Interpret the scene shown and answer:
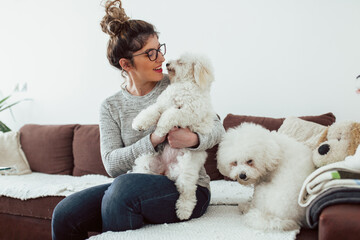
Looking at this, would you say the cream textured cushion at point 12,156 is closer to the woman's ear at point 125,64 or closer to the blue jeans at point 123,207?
the blue jeans at point 123,207

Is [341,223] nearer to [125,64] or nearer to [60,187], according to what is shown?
[125,64]

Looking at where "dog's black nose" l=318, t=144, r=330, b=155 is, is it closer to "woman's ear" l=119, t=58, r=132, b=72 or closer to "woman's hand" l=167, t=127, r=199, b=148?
"woman's hand" l=167, t=127, r=199, b=148

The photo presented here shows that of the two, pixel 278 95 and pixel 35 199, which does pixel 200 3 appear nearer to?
pixel 278 95

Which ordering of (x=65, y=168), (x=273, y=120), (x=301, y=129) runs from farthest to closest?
(x=65, y=168)
(x=273, y=120)
(x=301, y=129)

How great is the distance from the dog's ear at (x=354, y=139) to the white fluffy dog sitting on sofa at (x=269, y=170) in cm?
15

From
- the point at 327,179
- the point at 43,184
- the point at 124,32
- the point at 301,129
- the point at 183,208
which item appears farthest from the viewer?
the point at 43,184

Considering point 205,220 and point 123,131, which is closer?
point 205,220

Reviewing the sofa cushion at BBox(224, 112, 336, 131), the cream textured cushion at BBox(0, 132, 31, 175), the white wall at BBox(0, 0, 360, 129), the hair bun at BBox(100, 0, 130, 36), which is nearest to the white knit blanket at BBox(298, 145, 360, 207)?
the sofa cushion at BBox(224, 112, 336, 131)

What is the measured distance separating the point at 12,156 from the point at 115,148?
1.69 meters

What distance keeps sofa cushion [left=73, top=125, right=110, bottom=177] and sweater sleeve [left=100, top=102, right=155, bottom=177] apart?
1058mm

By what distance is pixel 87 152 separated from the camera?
8.66ft

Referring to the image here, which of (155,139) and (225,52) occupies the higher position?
(225,52)

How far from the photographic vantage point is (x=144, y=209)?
1.24 meters

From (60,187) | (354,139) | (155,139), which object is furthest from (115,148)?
(354,139)
